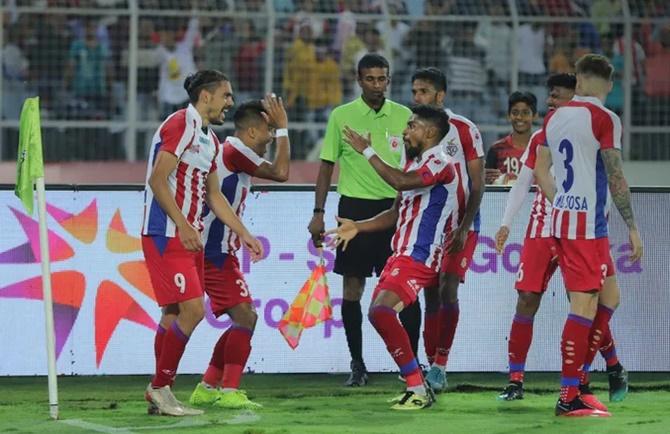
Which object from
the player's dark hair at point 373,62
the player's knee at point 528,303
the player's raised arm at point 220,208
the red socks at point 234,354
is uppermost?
the player's dark hair at point 373,62

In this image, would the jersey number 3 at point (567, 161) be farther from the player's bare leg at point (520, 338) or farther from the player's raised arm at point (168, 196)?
the player's raised arm at point (168, 196)

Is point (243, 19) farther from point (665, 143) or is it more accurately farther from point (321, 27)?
point (665, 143)

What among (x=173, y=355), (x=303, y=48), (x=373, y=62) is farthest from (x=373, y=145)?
(x=303, y=48)

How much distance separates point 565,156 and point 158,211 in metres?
2.22

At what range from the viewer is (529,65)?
683 inches

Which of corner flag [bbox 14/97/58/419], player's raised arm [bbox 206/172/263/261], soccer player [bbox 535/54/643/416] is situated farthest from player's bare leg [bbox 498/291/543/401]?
corner flag [bbox 14/97/58/419]

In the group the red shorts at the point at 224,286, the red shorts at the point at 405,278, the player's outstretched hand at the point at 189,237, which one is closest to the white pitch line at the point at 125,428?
the player's outstretched hand at the point at 189,237

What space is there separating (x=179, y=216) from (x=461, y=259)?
2.35m

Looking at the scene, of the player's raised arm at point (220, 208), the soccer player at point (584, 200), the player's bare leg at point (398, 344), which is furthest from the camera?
the player's bare leg at point (398, 344)

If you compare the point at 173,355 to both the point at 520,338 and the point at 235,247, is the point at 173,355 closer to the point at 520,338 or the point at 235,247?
the point at 235,247

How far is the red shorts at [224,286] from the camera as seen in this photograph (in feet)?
32.4

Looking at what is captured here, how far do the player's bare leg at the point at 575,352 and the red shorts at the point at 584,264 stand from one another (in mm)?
55

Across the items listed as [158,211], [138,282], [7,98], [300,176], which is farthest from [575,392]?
[7,98]

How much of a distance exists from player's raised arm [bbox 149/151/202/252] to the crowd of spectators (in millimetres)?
7589
